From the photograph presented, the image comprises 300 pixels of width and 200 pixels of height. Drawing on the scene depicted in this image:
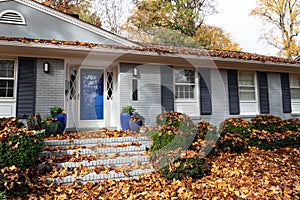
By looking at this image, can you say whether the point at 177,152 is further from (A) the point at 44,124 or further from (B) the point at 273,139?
(A) the point at 44,124

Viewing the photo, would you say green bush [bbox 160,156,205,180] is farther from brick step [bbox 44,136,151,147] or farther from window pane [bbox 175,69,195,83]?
window pane [bbox 175,69,195,83]

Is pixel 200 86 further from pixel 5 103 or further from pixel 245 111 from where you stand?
pixel 5 103

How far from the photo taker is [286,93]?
855cm

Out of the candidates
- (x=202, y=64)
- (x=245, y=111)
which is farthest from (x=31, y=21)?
(x=245, y=111)

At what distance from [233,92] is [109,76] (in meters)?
4.36

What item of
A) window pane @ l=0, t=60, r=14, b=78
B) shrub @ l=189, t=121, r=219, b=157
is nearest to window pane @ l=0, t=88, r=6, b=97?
window pane @ l=0, t=60, r=14, b=78

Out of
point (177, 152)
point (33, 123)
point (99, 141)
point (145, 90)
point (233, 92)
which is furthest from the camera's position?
point (233, 92)

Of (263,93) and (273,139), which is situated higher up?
(263,93)

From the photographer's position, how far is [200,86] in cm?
749

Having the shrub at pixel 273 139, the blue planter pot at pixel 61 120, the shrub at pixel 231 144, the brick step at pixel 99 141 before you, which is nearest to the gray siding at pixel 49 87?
the blue planter pot at pixel 61 120

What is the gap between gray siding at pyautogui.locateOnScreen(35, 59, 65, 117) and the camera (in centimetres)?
593

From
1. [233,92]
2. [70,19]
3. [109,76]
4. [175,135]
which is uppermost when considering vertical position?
[70,19]

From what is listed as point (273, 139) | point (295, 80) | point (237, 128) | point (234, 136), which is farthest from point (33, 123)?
point (295, 80)

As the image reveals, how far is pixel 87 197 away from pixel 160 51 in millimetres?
4599
